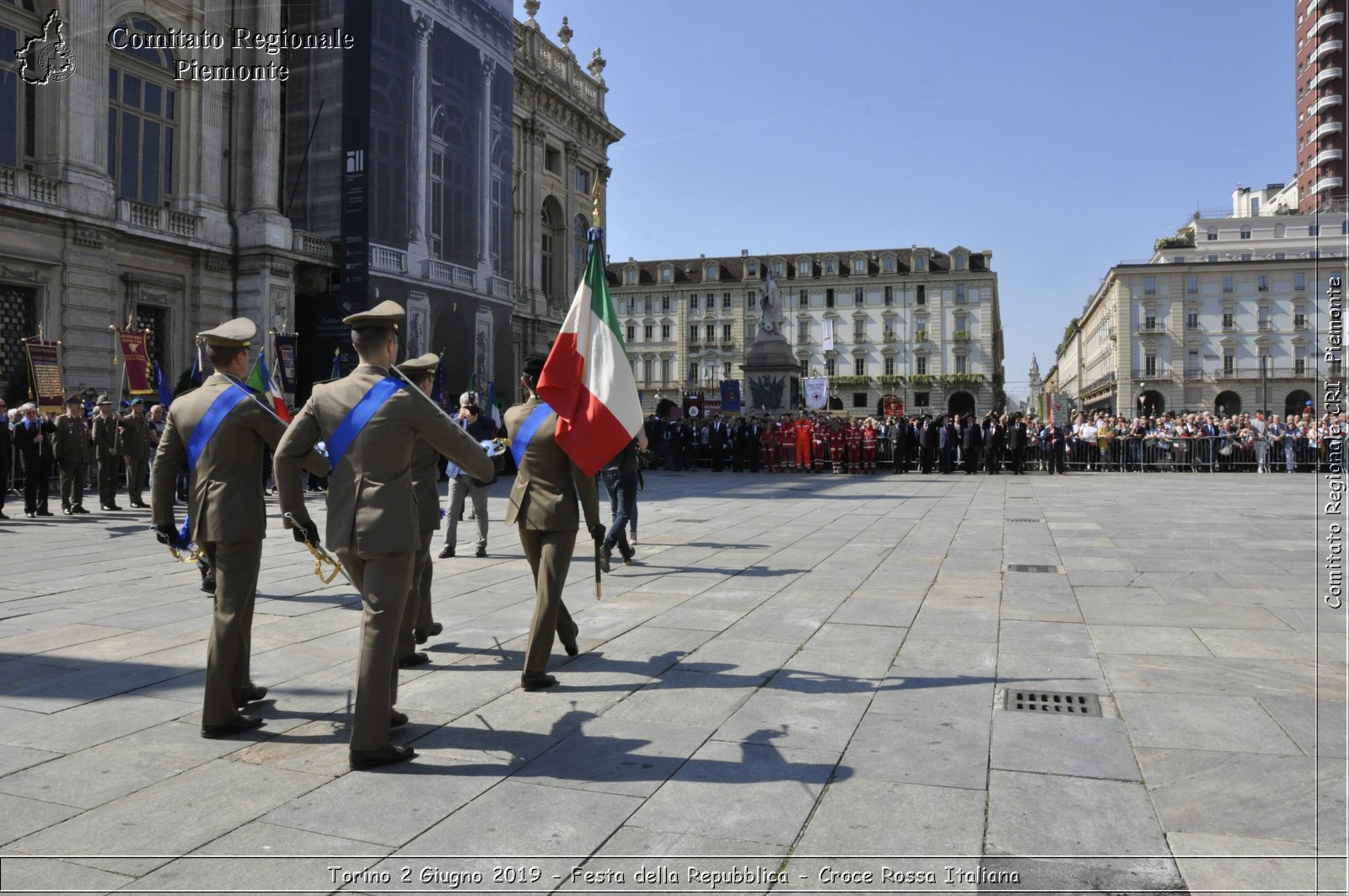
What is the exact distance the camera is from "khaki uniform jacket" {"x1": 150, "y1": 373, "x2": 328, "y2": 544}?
473cm

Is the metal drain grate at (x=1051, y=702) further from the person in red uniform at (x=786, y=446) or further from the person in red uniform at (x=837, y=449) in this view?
the person in red uniform at (x=786, y=446)

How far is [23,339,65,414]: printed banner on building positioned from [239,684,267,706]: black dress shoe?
17.5m

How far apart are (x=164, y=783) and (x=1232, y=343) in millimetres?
86144

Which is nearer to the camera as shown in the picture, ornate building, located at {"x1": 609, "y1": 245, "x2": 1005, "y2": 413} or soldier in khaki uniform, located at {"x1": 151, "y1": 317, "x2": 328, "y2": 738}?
soldier in khaki uniform, located at {"x1": 151, "y1": 317, "x2": 328, "y2": 738}

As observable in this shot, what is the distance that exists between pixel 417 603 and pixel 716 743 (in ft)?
6.23

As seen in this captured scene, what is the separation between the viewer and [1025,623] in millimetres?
6945

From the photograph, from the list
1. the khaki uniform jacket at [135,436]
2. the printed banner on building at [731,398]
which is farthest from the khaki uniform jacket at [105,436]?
the printed banner on building at [731,398]

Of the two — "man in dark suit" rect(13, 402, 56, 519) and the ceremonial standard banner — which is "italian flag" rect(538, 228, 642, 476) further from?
the ceremonial standard banner

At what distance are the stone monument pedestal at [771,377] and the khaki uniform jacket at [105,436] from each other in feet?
69.2

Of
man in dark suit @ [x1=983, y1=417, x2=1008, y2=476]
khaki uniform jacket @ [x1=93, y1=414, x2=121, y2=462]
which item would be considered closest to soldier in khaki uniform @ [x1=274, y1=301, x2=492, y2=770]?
khaki uniform jacket @ [x1=93, y1=414, x2=121, y2=462]

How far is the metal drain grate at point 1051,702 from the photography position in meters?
4.90

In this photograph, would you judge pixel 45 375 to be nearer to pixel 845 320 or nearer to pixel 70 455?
pixel 70 455

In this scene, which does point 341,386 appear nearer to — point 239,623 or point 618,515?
point 239,623

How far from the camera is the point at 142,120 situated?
79.6 ft
